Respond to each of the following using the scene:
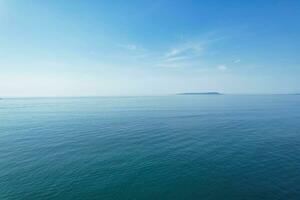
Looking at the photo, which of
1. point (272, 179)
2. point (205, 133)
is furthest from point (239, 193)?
point (205, 133)

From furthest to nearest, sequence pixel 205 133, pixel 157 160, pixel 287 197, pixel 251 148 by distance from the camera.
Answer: pixel 205 133
pixel 251 148
pixel 157 160
pixel 287 197

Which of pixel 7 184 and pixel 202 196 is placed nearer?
pixel 202 196

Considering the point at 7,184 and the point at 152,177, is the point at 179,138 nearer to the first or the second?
the point at 152,177

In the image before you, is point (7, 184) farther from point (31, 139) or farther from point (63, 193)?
point (31, 139)

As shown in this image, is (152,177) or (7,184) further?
(152,177)

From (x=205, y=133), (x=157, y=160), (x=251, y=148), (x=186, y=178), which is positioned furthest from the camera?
(x=205, y=133)

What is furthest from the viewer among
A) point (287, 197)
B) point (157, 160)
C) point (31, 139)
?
point (31, 139)

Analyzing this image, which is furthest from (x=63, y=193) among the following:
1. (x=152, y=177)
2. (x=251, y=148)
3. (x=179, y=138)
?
(x=251, y=148)

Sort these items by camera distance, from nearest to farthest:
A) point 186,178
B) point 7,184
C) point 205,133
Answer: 1. point 7,184
2. point 186,178
3. point 205,133

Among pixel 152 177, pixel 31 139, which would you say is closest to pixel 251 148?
pixel 152 177
